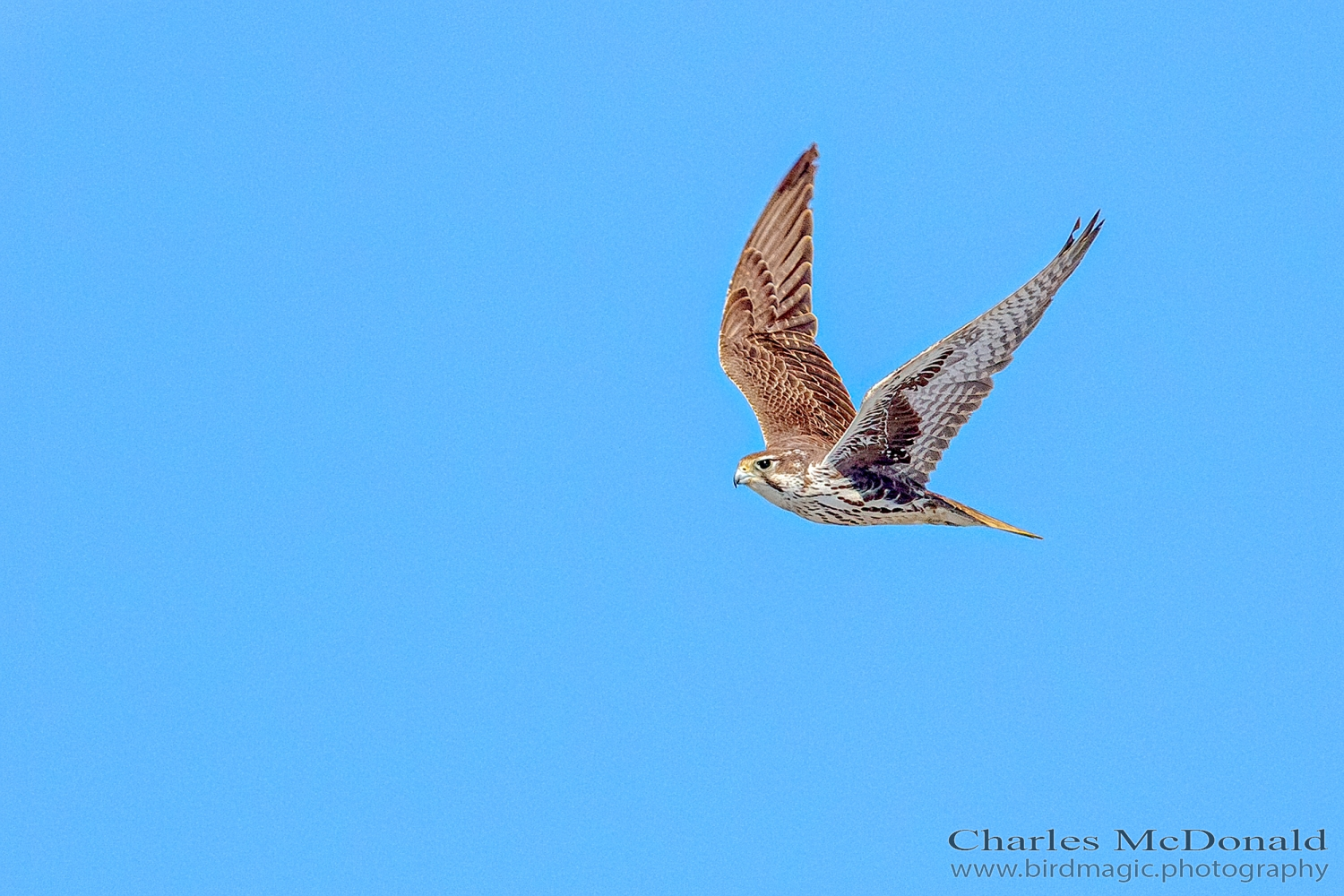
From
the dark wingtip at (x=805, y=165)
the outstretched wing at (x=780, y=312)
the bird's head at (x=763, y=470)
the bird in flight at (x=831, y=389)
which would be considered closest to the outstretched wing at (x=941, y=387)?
the bird in flight at (x=831, y=389)

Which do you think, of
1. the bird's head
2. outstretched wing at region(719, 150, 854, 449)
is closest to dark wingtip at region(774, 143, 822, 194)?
outstretched wing at region(719, 150, 854, 449)

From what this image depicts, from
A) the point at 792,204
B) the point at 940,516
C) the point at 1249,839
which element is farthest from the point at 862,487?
the point at 1249,839

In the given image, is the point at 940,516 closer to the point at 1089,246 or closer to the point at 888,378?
the point at 888,378

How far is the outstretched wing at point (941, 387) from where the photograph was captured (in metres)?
11.8

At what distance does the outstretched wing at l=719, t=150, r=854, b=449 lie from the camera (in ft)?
50.3

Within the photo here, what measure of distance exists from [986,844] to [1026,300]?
17.6 ft

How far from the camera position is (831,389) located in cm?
1528

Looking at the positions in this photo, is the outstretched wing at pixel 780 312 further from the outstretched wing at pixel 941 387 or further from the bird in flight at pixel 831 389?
the outstretched wing at pixel 941 387

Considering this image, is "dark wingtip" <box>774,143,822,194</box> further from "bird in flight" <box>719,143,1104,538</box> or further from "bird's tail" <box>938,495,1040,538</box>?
"bird's tail" <box>938,495,1040,538</box>

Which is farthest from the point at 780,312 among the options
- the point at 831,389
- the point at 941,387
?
the point at 941,387

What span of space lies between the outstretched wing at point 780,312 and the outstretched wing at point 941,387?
2.00 metres

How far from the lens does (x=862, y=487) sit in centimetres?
1330

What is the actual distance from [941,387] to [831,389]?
8.83ft

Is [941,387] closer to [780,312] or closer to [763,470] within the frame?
[763,470]
